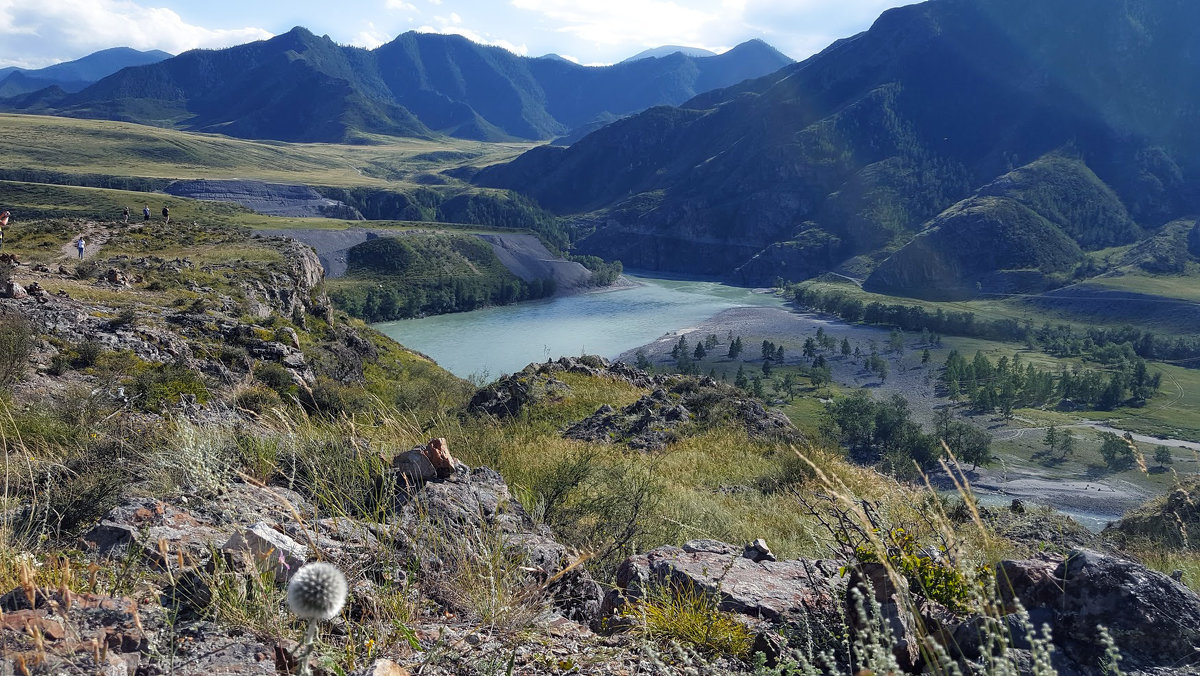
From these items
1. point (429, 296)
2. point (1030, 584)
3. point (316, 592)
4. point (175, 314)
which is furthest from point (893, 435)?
point (429, 296)

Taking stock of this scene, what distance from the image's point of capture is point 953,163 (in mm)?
153750

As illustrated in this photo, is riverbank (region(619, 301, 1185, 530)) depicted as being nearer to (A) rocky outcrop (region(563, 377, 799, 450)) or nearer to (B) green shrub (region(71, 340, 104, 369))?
(A) rocky outcrop (region(563, 377, 799, 450))

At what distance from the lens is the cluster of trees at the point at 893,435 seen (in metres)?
44.3

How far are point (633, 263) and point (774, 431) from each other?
13639 cm

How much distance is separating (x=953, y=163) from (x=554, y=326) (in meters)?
118

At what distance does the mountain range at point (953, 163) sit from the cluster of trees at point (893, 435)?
68.9 metres

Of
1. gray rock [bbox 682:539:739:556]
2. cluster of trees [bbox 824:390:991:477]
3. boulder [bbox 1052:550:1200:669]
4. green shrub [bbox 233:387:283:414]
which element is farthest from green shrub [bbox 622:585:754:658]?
cluster of trees [bbox 824:390:991:477]

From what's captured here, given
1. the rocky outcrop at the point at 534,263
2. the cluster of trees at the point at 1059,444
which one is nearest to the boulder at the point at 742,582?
the cluster of trees at the point at 1059,444

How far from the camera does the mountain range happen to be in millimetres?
121188

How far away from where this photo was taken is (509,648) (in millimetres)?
2967

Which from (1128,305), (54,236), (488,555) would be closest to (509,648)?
(488,555)

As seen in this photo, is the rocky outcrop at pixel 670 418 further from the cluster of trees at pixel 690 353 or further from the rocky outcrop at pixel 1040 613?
the cluster of trees at pixel 690 353

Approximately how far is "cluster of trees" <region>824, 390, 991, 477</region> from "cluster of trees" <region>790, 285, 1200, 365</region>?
36494 millimetres

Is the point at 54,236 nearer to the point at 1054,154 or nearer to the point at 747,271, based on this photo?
the point at 747,271
